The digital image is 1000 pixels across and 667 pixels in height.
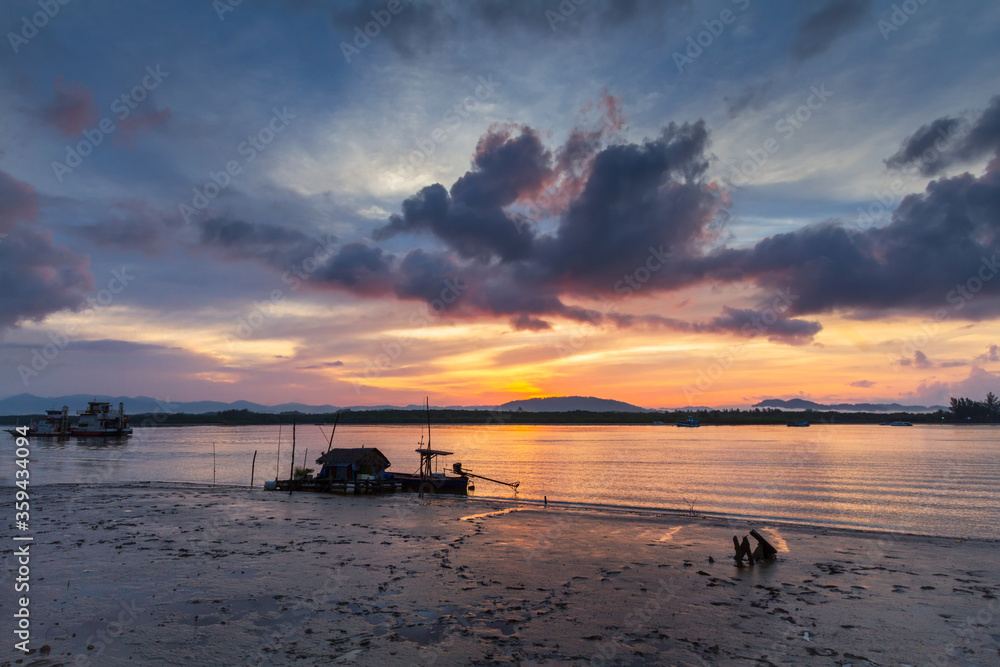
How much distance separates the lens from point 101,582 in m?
19.6

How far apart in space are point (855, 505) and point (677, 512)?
18.5 meters

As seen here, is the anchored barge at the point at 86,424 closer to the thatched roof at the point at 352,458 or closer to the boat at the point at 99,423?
the boat at the point at 99,423

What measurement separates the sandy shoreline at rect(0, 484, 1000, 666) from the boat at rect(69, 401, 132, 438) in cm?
15490

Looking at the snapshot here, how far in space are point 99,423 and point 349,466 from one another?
15208 centimetres

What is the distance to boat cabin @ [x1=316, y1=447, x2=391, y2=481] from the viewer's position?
50.8m

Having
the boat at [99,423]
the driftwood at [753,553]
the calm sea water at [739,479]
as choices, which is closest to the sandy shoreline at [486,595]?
the driftwood at [753,553]

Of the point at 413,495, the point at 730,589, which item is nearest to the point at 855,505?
the point at 730,589


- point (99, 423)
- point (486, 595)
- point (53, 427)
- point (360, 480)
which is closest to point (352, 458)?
point (360, 480)

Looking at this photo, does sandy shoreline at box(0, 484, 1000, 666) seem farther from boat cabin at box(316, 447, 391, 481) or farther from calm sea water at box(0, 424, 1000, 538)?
boat cabin at box(316, 447, 391, 481)

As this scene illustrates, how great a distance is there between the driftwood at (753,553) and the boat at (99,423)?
7226 inches

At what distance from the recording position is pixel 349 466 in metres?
51.0

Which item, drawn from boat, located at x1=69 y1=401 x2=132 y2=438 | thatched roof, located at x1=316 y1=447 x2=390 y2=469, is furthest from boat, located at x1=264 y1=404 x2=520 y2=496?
boat, located at x1=69 y1=401 x2=132 y2=438

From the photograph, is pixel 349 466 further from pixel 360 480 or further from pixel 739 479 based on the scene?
pixel 739 479

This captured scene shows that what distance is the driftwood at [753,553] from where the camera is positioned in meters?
24.2
